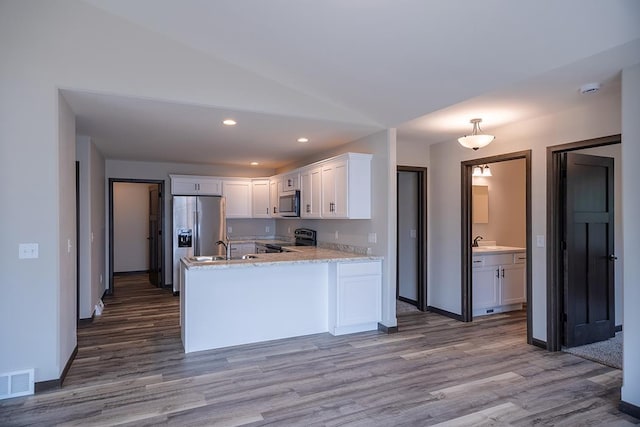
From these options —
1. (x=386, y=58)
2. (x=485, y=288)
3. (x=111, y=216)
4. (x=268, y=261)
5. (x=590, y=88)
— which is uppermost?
(x=386, y=58)

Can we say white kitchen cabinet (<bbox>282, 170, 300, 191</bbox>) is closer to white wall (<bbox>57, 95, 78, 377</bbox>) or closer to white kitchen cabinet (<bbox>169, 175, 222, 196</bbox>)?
white kitchen cabinet (<bbox>169, 175, 222, 196</bbox>)

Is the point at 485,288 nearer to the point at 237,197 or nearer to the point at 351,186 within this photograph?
the point at 351,186

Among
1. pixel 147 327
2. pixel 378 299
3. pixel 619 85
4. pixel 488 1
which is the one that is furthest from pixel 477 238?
pixel 147 327

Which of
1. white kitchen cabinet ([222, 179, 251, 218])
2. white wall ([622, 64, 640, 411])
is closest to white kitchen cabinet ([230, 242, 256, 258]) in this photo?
white kitchen cabinet ([222, 179, 251, 218])

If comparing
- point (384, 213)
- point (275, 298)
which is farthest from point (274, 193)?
point (275, 298)

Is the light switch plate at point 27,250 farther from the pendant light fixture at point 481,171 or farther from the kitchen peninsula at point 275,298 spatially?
the pendant light fixture at point 481,171

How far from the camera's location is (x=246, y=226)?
7.87 metres

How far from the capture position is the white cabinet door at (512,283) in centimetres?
540

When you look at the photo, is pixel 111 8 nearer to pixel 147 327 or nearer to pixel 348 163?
pixel 348 163

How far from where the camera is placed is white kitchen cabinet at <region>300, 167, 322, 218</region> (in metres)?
5.33

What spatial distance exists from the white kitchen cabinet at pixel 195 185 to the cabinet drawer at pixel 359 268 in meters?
3.68

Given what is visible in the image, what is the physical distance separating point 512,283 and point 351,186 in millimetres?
2773

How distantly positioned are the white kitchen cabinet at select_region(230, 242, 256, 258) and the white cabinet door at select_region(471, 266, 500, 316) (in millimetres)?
3943

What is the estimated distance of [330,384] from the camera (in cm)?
311
